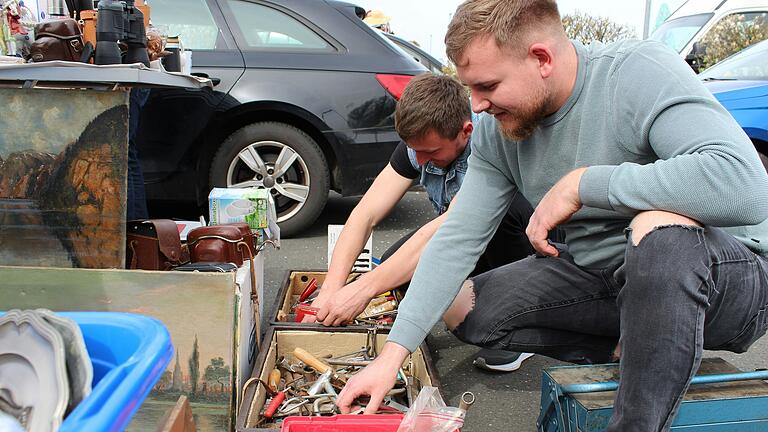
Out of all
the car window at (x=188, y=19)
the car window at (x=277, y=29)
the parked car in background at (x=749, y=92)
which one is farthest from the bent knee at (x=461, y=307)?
the parked car in background at (x=749, y=92)

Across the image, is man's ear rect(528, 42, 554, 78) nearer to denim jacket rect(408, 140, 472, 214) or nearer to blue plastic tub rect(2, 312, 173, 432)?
denim jacket rect(408, 140, 472, 214)

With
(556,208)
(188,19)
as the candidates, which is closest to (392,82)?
(188,19)

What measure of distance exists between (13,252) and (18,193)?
185mm

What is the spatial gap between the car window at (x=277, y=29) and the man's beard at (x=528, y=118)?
2.65m

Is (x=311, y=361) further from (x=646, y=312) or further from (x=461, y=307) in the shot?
(x=646, y=312)

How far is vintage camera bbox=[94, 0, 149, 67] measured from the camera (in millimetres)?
2393

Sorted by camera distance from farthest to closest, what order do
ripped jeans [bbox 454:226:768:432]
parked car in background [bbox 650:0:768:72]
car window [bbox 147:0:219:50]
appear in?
parked car in background [bbox 650:0:768:72] → car window [bbox 147:0:219:50] → ripped jeans [bbox 454:226:768:432]

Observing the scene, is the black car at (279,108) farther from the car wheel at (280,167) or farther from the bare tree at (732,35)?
the bare tree at (732,35)

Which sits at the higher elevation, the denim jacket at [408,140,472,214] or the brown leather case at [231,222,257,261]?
the denim jacket at [408,140,472,214]

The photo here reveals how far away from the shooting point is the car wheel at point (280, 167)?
4.08 m

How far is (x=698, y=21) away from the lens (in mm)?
7406

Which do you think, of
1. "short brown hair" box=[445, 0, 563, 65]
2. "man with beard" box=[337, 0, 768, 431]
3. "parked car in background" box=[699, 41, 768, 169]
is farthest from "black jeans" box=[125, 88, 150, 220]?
"parked car in background" box=[699, 41, 768, 169]

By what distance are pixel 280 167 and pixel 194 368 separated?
2363 mm

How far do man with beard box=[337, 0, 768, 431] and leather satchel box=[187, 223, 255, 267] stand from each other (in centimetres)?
78
